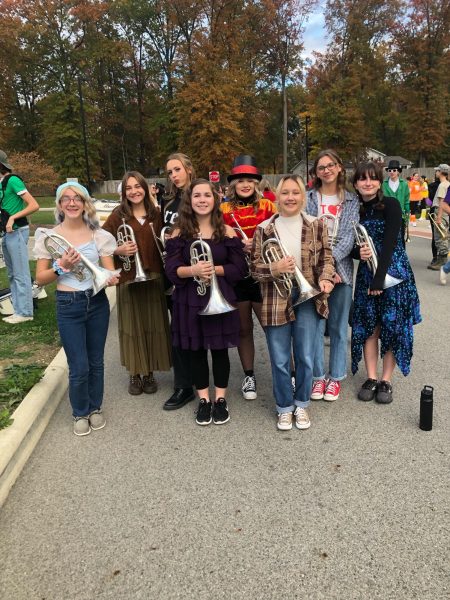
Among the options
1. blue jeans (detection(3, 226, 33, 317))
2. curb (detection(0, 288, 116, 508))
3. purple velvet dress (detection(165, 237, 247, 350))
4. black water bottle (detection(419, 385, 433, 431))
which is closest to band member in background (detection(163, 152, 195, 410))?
purple velvet dress (detection(165, 237, 247, 350))

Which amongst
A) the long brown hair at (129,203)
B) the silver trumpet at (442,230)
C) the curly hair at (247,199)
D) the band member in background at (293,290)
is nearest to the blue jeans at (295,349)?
the band member in background at (293,290)

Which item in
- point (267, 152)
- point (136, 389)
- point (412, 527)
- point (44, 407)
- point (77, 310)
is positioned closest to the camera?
point (412, 527)

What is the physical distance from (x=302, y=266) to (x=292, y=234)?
0.26 metres

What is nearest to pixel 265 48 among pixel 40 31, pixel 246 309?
pixel 40 31

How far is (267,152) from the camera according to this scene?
58438mm

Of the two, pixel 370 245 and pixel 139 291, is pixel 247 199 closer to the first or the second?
pixel 370 245

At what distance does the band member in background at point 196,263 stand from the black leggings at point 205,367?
0.35ft

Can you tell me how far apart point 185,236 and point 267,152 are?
189 feet

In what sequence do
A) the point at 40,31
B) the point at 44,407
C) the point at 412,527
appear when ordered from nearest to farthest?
1. the point at 412,527
2. the point at 44,407
3. the point at 40,31

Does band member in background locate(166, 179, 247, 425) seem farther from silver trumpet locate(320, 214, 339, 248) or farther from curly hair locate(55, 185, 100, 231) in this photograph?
silver trumpet locate(320, 214, 339, 248)

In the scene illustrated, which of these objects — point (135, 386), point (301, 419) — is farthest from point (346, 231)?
point (135, 386)

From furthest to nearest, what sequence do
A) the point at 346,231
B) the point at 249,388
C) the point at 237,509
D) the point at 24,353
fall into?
the point at 24,353 → the point at 249,388 → the point at 346,231 → the point at 237,509

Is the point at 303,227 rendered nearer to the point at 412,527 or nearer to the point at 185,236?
the point at 185,236

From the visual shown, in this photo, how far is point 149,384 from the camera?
4.64 metres
